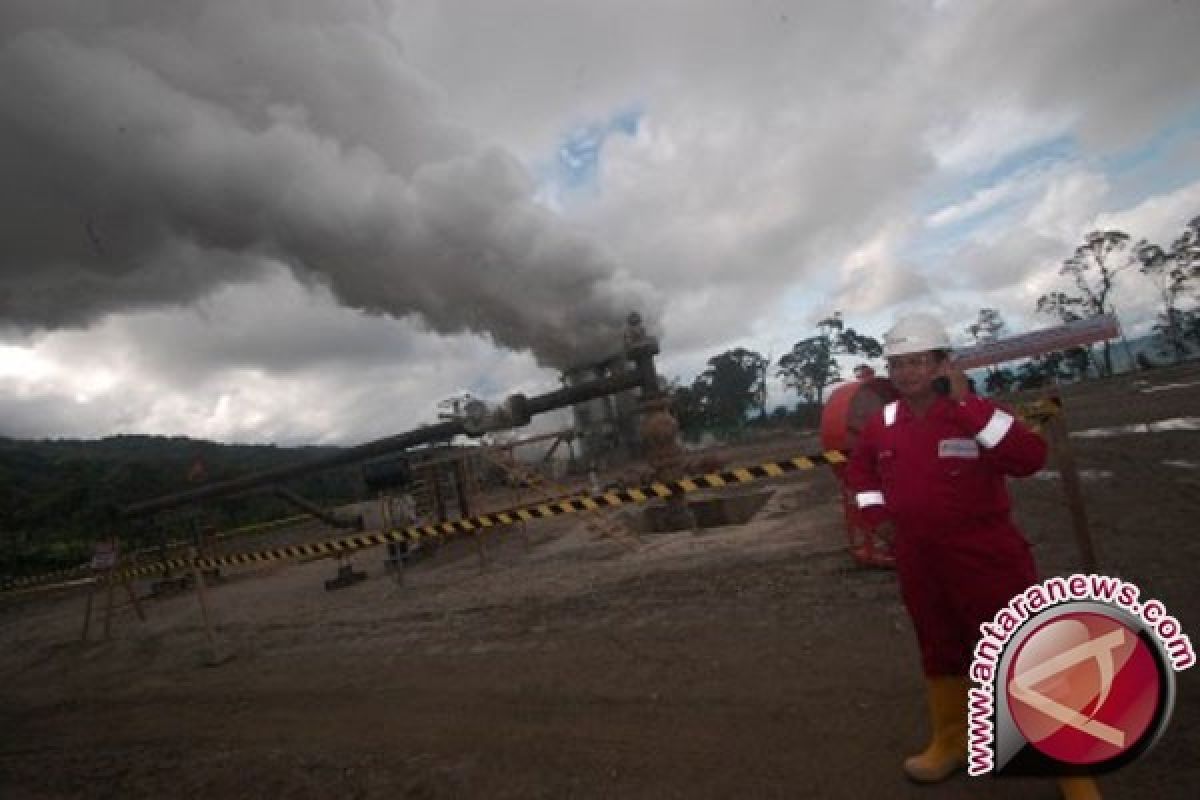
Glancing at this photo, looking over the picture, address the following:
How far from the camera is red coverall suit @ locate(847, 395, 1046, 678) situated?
8.94ft

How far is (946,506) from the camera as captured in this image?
A: 2.80 metres

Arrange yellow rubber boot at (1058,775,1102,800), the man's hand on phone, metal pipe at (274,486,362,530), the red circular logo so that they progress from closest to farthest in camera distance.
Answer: the red circular logo, yellow rubber boot at (1058,775,1102,800), the man's hand on phone, metal pipe at (274,486,362,530)

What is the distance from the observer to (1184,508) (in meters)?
6.89

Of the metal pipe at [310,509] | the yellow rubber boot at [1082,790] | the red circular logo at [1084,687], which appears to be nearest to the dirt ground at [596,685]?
the yellow rubber boot at [1082,790]

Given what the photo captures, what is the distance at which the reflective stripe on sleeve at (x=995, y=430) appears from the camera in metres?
2.68

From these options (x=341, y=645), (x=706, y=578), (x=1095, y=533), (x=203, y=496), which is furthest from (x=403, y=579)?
(x=1095, y=533)

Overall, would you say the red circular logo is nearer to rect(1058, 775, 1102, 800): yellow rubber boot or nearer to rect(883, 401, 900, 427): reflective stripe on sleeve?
rect(1058, 775, 1102, 800): yellow rubber boot

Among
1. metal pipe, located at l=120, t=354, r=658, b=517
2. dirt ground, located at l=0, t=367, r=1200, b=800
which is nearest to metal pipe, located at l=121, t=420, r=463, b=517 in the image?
metal pipe, located at l=120, t=354, r=658, b=517

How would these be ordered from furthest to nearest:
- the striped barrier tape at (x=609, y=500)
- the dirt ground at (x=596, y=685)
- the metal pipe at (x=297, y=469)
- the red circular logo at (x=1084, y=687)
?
the metal pipe at (x=297, y=469) → the striped barrier tape at (x=609, y=500) → the dirt ground at (x=596, y=685) → the red circular logo at (x=1084, y=687)

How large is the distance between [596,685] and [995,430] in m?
3.53

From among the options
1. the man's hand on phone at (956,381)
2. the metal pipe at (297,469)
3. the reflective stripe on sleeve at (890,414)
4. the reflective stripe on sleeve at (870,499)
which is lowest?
the reflective stripe on sleeve at (870,499)

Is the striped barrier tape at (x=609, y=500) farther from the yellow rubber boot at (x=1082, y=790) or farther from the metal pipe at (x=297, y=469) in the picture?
the metal pipe at (x=297, y=469)

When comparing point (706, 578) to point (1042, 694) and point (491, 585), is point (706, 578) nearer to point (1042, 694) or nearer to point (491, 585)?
point (491, 585)

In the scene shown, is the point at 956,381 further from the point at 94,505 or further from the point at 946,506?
the point at 94,505
